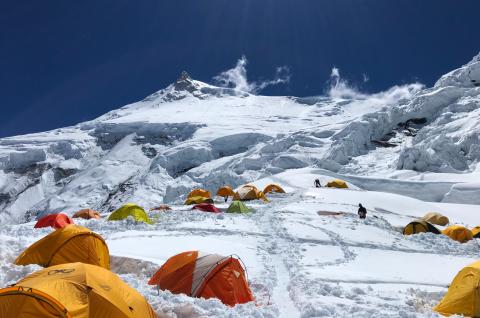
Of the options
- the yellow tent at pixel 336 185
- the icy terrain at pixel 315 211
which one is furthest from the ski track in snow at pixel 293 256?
the yellow tent at pixel 336 185

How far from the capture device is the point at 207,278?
10.2 m

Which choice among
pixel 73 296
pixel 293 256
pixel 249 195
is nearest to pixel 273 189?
pixel 249 195

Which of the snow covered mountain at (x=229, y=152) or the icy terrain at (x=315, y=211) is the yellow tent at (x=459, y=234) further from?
the snow covered mountain at (x=229, y=152)

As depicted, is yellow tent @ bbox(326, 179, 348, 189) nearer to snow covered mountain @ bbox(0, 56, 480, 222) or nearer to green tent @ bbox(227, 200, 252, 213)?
snow covered mountain @ bbox(0, 56, 480, 222)

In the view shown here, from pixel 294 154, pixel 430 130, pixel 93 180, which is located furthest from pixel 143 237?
pixel 93 180

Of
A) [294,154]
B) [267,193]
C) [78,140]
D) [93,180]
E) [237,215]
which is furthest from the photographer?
[78,140]

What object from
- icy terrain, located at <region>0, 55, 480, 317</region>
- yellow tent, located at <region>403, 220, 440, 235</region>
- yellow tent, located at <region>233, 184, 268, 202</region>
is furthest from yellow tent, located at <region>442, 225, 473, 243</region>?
yellow tent, located at <region>233, 184, 268, 202</region>

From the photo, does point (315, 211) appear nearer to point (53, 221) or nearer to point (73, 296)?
point (53, 221)

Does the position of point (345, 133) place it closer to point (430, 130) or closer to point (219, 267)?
point (430, 130)

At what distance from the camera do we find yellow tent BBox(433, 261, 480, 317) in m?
9.24

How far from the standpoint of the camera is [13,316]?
21.0ft

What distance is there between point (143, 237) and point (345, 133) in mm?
94487

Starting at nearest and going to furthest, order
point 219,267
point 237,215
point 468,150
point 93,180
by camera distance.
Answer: point 219,267 < point 237,215 < point 468,150 < point 93,180

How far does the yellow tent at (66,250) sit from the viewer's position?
12141 millimetres
